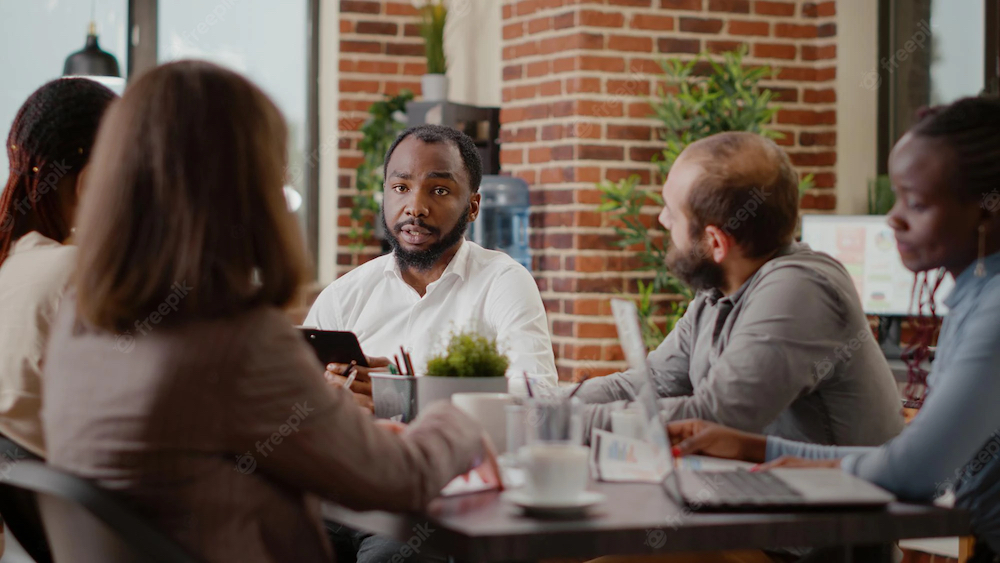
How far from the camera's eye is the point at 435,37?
515 cm

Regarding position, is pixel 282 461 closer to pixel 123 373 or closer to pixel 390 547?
pixel 123 373

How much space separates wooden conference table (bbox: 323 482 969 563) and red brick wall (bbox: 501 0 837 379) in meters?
3.07

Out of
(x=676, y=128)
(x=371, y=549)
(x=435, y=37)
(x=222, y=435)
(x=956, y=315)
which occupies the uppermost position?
(x=435, y=37)

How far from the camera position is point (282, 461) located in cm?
121

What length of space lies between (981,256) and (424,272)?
152cm

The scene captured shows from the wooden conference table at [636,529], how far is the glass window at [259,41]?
13.4 feet

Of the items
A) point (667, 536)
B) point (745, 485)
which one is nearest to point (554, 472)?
point (667, 536)

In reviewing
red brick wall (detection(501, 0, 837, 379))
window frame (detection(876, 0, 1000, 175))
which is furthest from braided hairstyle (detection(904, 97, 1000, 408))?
window frame (detection(876, 0, 1000, 175))

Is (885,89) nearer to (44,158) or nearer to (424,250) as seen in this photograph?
(424,250)

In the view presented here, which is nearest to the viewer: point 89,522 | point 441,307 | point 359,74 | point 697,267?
point 89,522

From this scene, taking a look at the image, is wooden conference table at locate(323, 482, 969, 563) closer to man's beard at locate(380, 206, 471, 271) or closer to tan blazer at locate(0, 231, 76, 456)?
tan blazer at locate(0, 231, 76, 456)

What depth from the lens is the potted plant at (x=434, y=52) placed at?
5070mm

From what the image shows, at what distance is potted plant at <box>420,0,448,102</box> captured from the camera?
5070 millimetres

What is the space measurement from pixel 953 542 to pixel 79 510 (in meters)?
2.39
